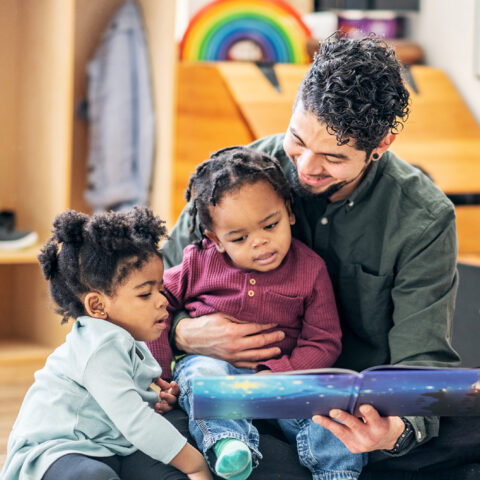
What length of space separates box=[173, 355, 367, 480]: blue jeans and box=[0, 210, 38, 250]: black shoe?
1410 mm

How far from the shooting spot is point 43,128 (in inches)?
115

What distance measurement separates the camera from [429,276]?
1515mm

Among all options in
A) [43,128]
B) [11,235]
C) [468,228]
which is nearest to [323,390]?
[468,228]

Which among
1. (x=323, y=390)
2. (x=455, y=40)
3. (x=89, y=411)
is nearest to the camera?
(x=323, y=390)

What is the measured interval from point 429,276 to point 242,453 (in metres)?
0.53

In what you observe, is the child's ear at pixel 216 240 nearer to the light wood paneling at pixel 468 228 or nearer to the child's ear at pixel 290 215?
the child's ear at pixel 290 215

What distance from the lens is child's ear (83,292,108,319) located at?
134 centimetres

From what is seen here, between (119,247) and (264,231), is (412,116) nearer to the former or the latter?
(264,231)

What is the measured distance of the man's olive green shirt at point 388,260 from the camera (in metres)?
1.49

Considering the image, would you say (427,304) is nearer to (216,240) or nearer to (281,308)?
(281,308)

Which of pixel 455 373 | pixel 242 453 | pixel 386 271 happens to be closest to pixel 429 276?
pixel 386 271

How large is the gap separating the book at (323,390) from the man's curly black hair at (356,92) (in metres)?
0.48

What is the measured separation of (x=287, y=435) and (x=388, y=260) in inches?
15.7

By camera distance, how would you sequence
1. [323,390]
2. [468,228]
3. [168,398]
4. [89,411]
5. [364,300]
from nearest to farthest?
[323,390] → [89,411] → [168,398] → [364,300] → [468,228]
